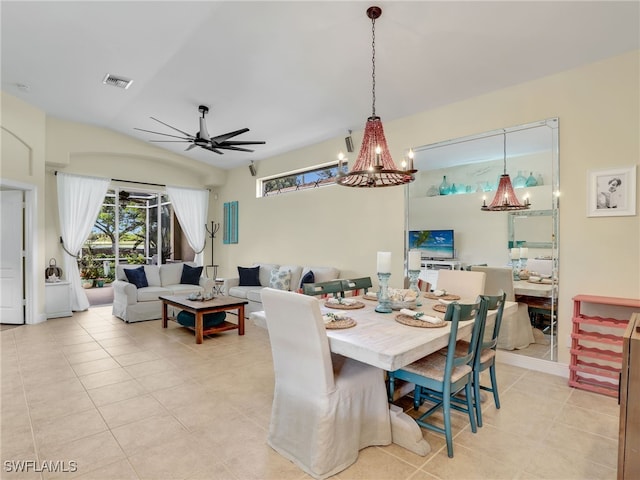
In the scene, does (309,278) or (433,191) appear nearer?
(433,191)

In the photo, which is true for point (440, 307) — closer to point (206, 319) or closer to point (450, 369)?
point (450, 369)

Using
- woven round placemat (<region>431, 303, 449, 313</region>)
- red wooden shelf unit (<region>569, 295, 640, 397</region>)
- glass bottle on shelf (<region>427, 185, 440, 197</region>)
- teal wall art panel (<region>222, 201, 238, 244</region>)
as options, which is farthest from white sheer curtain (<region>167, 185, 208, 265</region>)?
red wooden shelf unit (<region>569, 295, 640, 397</region>)

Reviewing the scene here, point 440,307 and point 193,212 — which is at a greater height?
point 193,212

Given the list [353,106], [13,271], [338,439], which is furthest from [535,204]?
[13,271]

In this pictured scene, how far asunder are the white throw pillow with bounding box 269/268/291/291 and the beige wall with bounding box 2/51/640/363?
0.50 m

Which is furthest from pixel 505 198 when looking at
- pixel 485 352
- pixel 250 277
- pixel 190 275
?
pixel 190 275

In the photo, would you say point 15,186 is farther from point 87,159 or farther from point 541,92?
point 541,92

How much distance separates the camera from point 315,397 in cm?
195

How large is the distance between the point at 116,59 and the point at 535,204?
4789mm

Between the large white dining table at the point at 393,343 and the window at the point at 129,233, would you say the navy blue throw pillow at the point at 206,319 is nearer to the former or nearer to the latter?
the large white dining table at the point at 393,343

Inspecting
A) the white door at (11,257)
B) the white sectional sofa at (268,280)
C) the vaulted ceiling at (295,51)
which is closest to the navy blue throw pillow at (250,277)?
the white sectional sofa at (268,280)

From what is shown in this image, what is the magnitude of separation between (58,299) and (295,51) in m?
5.35

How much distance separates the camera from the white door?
5.18 m

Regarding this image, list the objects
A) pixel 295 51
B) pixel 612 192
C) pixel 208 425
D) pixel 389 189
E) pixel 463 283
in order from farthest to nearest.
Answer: pixel 389 189
pixel 295 51
pixel 463 283
pixel 612 192
pixel 208 425
